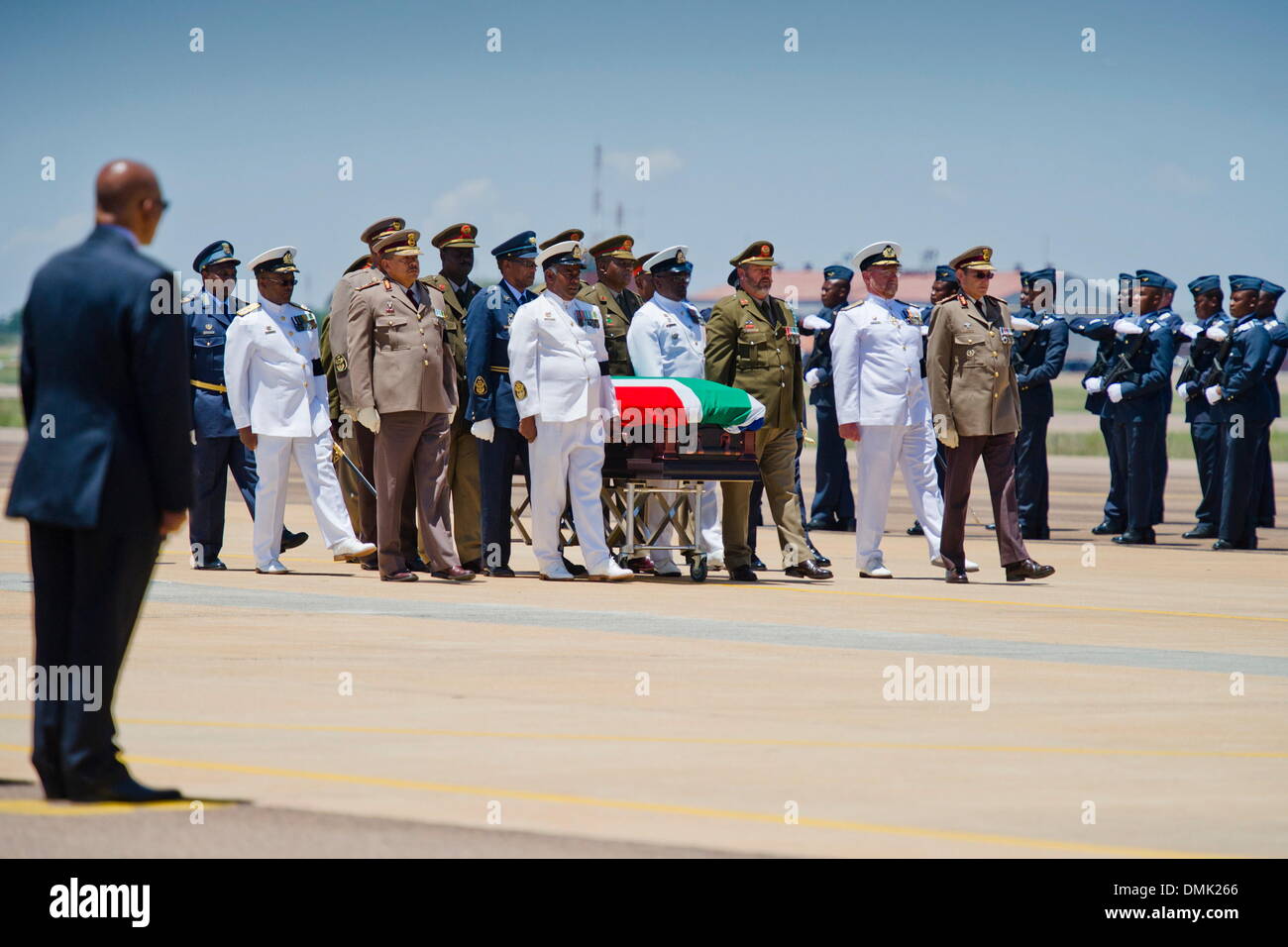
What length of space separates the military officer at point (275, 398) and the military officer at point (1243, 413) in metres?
8.54

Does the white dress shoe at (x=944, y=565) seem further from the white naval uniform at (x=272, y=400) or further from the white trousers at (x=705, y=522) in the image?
the white naval uniform at (x=272, y=400)

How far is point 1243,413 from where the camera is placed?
20.0 metres

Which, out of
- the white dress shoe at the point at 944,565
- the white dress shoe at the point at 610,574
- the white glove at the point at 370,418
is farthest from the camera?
the white dress shoe at the point at 944,565

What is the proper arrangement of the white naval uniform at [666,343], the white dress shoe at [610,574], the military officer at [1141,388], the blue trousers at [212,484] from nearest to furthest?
the white dress shoe at [610,574] < the blue trousers at [212,484] < the white naval uniform at [666,343] < the military officer at [1141,388]

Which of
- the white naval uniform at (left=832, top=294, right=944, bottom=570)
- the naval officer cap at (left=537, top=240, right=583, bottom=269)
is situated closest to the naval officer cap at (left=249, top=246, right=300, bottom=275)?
the naval officer cap at (left=537, top=240, right=583, bottom=269)

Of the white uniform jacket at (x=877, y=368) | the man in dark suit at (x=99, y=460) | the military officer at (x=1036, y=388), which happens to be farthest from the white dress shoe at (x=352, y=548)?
the man in dark suit at (x=99, y=460)

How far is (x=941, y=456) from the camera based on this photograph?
69.3ft

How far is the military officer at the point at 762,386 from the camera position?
50.7ft

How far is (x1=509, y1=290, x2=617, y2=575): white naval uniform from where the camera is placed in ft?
47.9

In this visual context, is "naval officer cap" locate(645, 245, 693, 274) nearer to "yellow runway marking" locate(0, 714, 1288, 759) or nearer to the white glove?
the white glove

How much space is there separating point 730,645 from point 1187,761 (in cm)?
356
